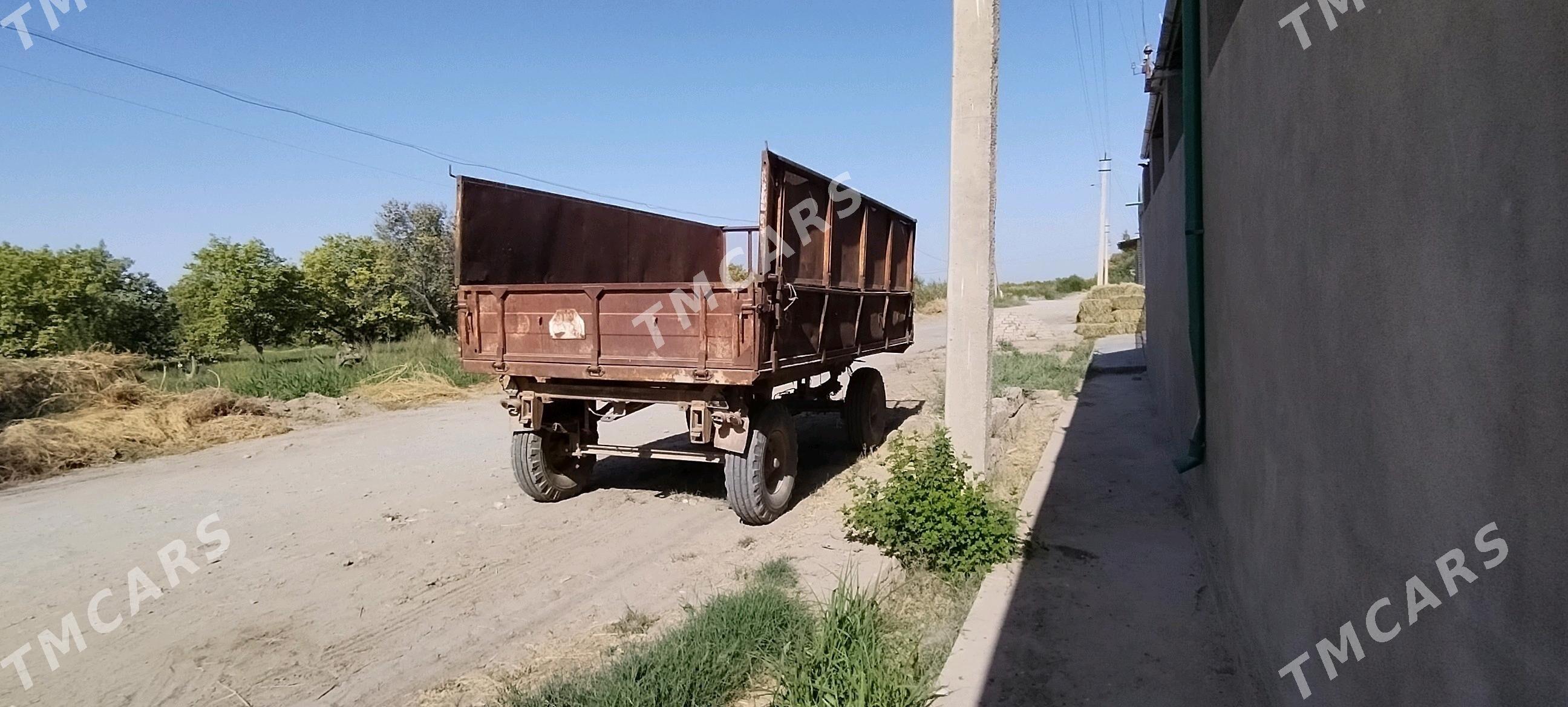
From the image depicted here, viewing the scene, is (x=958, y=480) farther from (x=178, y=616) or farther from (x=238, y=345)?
(x=238, y=345)

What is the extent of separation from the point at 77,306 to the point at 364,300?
853 centimetres

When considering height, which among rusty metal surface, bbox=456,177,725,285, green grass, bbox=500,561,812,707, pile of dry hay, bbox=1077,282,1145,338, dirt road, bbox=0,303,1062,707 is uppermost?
rusty metal surface, bbox=456,177,725,285

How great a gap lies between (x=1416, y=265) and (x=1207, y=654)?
2554 millimetres

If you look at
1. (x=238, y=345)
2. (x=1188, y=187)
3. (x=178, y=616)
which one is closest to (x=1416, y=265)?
(x=1188, y=187)

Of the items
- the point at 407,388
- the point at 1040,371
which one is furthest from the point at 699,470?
the point at 1040,371

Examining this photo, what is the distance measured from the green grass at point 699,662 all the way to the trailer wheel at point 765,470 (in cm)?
169

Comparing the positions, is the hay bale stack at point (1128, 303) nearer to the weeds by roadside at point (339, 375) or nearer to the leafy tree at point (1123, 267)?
the weeds by roadside at point (339, 375)

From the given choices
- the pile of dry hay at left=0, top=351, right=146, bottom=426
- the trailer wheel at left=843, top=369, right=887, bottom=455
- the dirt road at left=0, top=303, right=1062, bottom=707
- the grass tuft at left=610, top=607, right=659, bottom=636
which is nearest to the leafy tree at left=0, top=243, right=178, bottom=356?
the pile of dry hay at left=0, top=351, right=146, bottom=426

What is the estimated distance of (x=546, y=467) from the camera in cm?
675

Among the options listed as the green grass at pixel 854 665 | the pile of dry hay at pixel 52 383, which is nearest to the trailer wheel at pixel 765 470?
the green grass at pixel 854 665

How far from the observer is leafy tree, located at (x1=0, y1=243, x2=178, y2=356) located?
13727mm

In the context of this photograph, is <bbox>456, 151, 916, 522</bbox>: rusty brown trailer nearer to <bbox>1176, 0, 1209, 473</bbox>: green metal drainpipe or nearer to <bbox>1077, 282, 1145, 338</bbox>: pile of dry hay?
<bbox>1176, 0, 1209, 473</bbox>: green metal drainpipe

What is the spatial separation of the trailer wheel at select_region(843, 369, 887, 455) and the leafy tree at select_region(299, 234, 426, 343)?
1876cm

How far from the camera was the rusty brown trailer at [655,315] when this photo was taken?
563 centimetres
